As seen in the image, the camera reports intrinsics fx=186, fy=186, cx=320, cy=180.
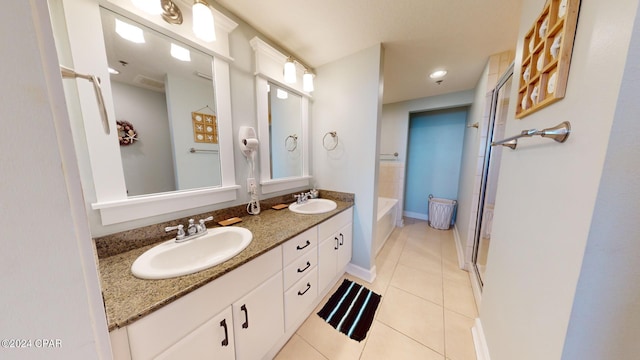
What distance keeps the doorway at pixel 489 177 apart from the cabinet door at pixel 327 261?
4.32 feet

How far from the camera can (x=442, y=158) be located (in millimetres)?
3232

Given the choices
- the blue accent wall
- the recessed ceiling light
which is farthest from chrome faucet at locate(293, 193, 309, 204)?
the blue accent wall

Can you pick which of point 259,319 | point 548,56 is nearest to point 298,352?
point 259,319

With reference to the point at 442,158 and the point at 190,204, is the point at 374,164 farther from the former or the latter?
the point at 442,158

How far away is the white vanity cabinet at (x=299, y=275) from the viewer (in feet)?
3.84

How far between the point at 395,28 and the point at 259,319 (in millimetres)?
2138

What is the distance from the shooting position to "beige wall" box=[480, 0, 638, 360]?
0.45 m

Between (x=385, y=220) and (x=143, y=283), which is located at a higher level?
(x=143, y=283)

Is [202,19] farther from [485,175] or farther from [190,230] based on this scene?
[485,175]

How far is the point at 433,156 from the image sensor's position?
3.30 meters

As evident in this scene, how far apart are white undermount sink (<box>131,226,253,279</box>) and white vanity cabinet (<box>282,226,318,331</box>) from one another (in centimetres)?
29

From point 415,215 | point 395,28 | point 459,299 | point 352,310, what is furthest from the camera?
point 415,215

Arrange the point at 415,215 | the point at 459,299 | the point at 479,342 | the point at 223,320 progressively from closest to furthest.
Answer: the point at 223,320 → the point at 479,342 → the point at 459,299 → the point at 415,215

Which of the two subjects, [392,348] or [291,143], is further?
[291,143]
